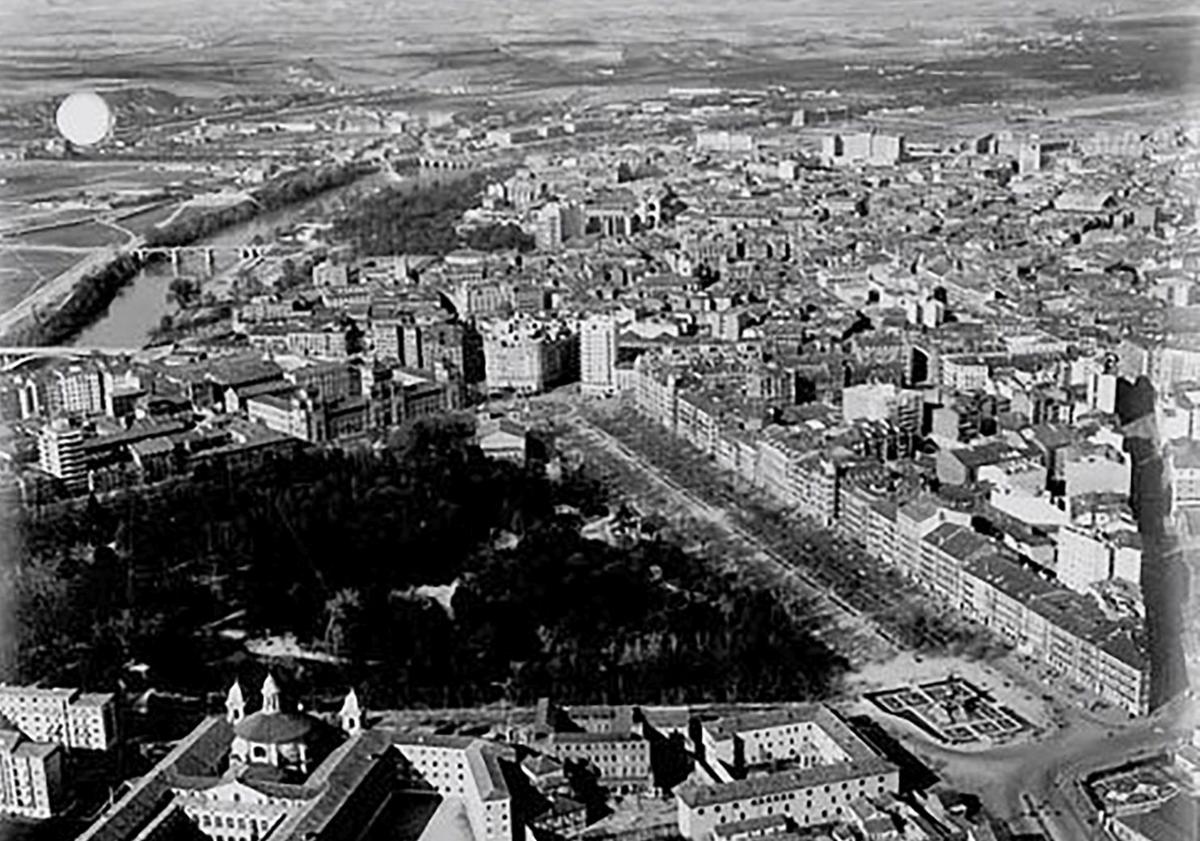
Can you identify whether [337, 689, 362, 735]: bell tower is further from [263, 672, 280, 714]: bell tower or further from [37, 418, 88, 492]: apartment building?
[37, 418, 88, 492]: apartment building

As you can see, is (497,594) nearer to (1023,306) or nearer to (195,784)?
(195,784)

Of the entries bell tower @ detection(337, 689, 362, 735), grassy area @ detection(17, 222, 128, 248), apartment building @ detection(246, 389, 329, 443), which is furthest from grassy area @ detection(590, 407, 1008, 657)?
grassy area @ detection(17, 222, 128, 248)

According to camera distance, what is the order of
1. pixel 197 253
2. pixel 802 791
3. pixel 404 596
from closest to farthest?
pixel 802 791, pixel 404 596, pixel 197 253

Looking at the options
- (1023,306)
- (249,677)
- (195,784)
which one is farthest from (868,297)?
(195,784)

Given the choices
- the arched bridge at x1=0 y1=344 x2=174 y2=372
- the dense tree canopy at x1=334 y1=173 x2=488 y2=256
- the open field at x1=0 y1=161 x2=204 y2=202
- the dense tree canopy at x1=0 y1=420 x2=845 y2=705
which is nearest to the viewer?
the dense tree canopy at x1=0 y1=420 x2=845 y2=705

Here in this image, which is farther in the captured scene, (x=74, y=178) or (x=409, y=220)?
(x=409, y=220)

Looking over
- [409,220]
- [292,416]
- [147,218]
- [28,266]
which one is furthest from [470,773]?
[409,220]

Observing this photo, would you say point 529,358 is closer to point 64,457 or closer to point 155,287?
point 64,457
